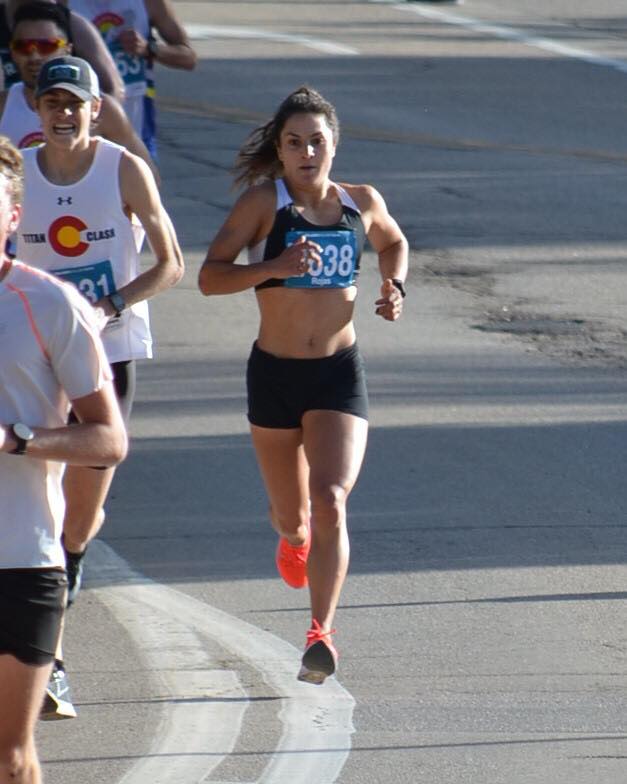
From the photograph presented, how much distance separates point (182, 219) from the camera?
13797mm

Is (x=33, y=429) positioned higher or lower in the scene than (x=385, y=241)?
higher

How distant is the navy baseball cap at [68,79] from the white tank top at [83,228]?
27cm

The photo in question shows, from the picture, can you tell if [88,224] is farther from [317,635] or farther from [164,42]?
[164,42]

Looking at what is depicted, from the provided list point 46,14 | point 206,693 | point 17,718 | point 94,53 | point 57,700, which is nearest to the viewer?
point 17,718

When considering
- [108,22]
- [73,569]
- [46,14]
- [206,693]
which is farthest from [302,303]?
[108,22]

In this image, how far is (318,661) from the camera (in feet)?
19.0

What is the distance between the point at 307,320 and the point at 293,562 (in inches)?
37.1

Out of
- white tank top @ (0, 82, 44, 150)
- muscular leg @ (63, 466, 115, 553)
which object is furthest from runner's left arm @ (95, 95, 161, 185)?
muscular leg @ (63, 466, 115, 553)

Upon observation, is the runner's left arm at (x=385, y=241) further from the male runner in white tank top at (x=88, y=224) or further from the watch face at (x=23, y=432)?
the watch face at (x=23, y=432)

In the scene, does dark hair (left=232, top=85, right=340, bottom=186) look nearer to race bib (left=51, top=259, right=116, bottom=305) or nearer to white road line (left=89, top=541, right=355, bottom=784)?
race bib (left=51, top=259, right=116, bottom=305)

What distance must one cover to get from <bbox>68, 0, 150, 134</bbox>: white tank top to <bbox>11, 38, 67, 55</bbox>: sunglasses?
356cm

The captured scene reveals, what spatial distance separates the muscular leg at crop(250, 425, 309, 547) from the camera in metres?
6.41

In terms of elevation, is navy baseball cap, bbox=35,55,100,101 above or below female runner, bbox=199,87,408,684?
above

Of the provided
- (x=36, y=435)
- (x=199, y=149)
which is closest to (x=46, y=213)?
(x=36, y=435)
